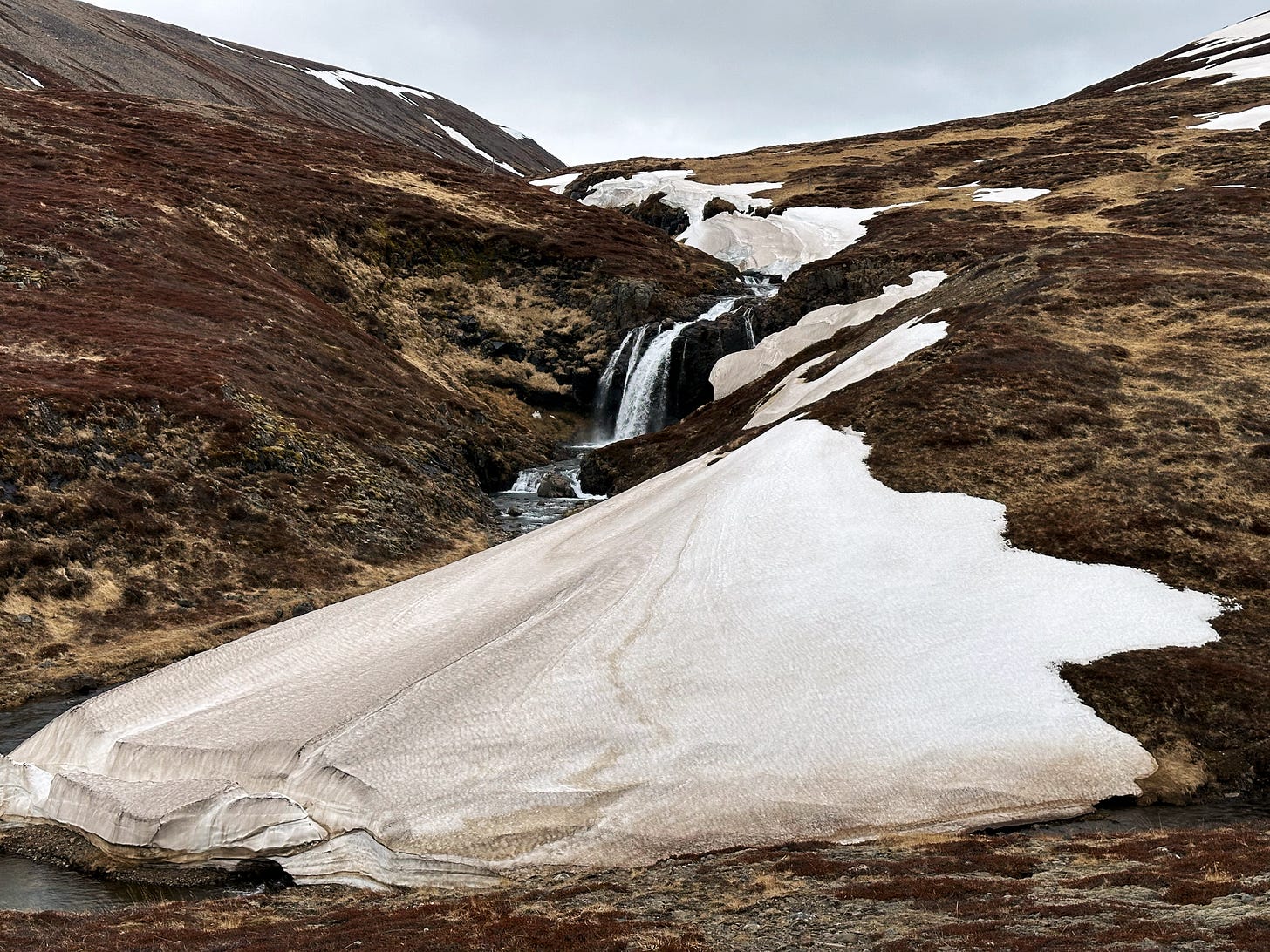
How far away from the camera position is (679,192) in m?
110

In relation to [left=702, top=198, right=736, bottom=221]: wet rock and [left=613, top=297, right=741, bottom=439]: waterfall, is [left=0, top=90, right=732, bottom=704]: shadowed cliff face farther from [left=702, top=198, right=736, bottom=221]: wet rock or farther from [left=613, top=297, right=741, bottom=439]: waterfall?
[left=702, top=198, right=736, bottom=221]: wet rock

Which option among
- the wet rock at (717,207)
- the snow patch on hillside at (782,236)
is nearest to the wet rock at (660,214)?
the wet rock at (717,207)

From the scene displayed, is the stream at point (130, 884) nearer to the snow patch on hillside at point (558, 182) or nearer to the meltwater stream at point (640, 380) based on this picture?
the meltwater stream at point (640, 380)

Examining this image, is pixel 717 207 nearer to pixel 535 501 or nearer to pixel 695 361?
pixel 695 361

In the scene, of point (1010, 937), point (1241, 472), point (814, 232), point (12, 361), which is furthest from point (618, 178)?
point (1010, 937)

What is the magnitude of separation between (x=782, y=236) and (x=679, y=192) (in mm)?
25804

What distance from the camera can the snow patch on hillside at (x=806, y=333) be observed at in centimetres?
5472

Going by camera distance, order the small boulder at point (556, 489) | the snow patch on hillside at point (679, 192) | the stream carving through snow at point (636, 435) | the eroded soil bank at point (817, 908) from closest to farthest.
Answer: the eroded soil bank at point (817, 908) → the stream carving through snow at point (636, 435) → the small boulder at point (556, 489) → the snow patch on hillside at point (679, 192)

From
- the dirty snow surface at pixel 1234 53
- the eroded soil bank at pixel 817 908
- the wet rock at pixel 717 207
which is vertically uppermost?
the dirty snow surface at pixel 1234 53

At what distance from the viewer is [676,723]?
21.0m

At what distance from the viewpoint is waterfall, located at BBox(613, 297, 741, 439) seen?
66.4m

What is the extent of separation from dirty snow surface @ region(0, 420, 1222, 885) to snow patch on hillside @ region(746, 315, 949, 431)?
11.5 meters

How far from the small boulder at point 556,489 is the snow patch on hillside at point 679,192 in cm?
5552

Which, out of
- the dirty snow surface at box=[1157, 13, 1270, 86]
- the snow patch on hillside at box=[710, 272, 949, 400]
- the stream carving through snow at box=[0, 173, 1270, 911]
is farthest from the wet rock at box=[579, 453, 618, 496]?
the dirty snow surface at box=[1157, 13, 1270, 86]
